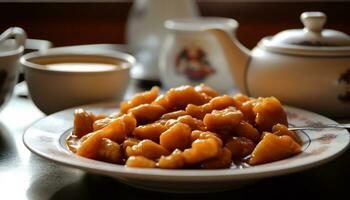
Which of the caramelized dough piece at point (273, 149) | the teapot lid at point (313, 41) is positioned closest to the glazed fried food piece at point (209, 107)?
the caramelized dough piece at point (273, 149)

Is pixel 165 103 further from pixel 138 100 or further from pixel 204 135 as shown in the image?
pixel 204 135

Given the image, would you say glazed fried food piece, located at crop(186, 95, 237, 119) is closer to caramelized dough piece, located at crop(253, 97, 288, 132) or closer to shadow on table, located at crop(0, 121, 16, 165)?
caramelized dough piece, located at crop(253, 97, 288, 132)

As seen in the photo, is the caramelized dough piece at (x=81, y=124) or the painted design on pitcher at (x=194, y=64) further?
the painted design on pitcher at (x=194, y=64)

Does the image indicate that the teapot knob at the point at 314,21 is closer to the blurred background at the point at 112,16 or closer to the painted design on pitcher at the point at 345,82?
the painted design on pitcher at the point at 345,82

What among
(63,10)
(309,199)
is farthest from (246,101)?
(63,10)

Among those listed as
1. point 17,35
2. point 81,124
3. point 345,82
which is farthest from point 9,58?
point 345,82

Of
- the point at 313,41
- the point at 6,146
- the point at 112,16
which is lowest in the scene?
the point at 112,16

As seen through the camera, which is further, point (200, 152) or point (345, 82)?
point (345, 82)
